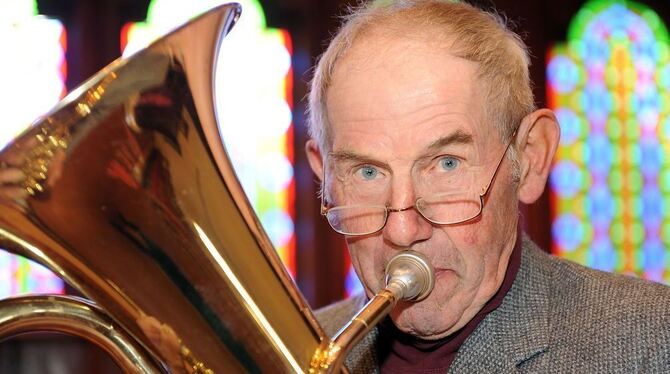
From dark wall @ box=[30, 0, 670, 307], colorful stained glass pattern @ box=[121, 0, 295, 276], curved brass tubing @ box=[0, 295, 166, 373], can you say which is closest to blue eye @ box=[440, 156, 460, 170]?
curved brass tubing @ box=[0, 295, 166, 373]

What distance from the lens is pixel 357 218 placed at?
1.51 meters

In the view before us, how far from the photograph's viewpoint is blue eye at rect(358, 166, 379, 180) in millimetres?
1491

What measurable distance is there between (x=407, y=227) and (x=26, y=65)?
351 centimetres

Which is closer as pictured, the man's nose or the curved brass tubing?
the curved brass tubing

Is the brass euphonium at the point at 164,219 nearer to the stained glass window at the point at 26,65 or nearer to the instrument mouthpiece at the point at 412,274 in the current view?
the instrument mouthpiece at the point at 412,274

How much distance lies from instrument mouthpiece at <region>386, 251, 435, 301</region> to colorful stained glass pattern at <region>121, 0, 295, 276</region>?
128 inches

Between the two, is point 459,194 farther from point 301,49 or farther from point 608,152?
point 608,152

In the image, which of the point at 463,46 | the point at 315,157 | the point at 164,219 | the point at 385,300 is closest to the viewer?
Result: the point at 164,219

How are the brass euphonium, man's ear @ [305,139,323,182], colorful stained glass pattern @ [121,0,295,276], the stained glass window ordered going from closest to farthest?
the brass euphonium → man's ear @ [305,139,323,182] → the stained glass window → colorful stained glass pattern @ [121,0,295,276]

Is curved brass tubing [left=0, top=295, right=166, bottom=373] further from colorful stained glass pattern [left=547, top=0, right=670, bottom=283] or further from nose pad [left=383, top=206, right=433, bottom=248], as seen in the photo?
colorful stained glass pattern [left=547, top=0, right=670, bottom=283]

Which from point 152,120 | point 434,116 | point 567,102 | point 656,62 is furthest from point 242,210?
point 656,62

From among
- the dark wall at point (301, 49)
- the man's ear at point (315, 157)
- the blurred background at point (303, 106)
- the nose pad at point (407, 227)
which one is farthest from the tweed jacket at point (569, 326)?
the dark wall at point (301, 49)

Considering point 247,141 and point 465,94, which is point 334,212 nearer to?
point 465,94

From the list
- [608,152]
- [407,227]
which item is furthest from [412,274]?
[608,152]
